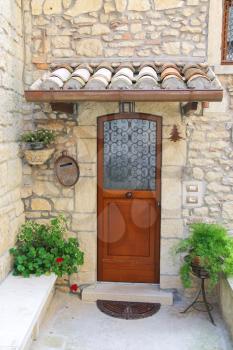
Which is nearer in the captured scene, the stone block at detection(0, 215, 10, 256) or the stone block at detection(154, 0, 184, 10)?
the stone block at detection(0, 215, 10, 256)

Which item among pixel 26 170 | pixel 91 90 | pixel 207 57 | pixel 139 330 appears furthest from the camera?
pixel 26 170

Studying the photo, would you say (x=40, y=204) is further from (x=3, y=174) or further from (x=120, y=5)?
(x=120, y=5)

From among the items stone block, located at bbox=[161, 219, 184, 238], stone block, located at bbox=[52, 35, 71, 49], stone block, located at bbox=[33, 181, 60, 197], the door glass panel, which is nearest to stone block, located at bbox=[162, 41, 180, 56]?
the door glass panel

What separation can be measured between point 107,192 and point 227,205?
1559 mm

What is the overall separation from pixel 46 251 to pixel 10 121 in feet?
5.47

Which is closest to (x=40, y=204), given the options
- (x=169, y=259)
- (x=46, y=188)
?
(x=46, y=188)

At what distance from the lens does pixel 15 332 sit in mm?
3227

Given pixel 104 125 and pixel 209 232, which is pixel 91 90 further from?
pixel 209 232

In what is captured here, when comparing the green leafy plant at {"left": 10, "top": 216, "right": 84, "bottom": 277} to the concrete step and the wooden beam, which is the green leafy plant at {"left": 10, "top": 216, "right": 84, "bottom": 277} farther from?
the wooden beam

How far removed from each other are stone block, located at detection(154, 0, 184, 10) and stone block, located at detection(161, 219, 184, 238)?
2.66 meters

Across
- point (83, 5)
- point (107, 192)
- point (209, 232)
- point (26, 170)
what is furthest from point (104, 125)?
point (209, 232)

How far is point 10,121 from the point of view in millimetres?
4258

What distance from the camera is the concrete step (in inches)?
185

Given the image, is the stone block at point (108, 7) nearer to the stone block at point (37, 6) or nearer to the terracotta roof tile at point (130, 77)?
the terracotta roof tile at point (130, 77)
